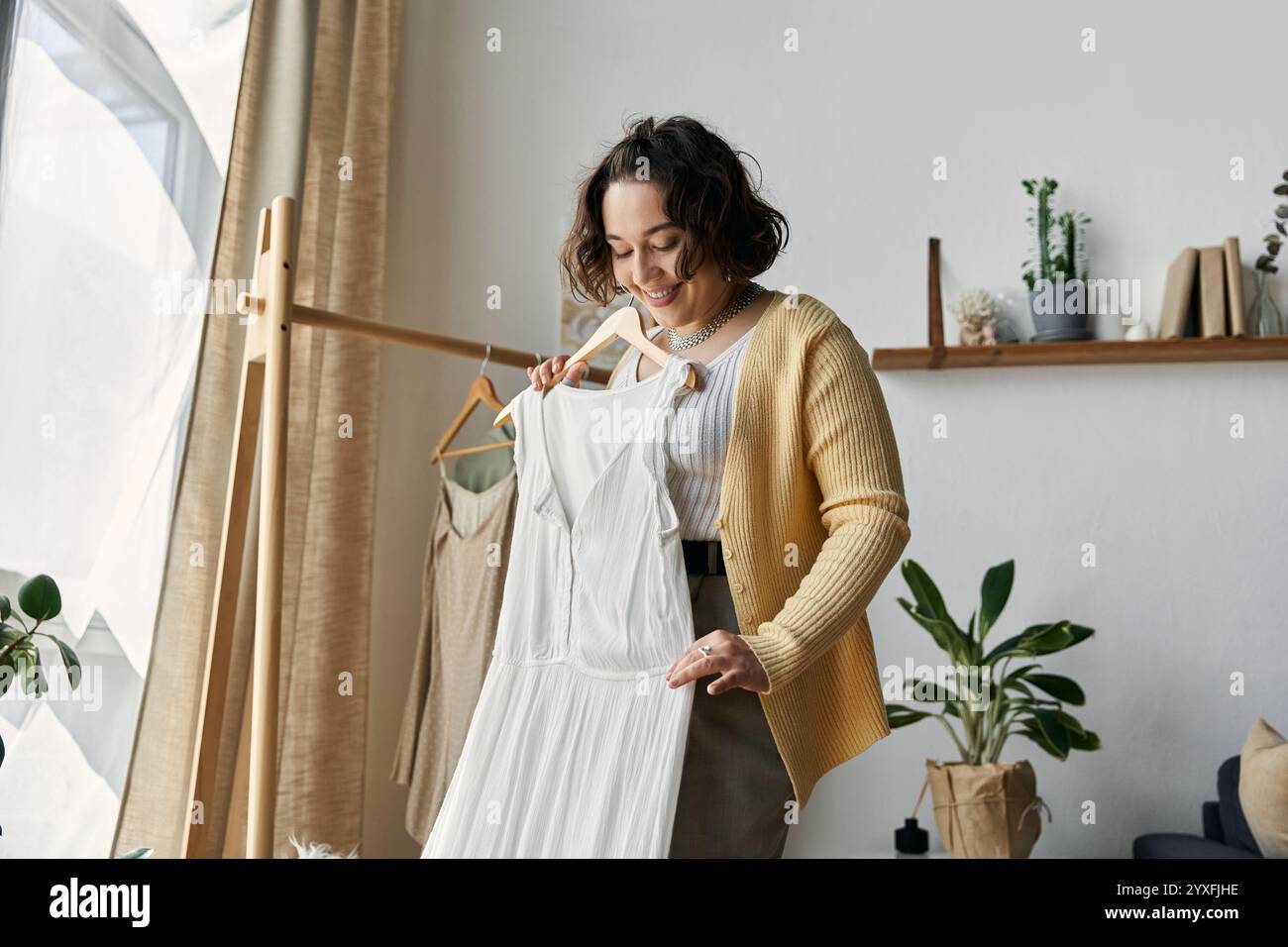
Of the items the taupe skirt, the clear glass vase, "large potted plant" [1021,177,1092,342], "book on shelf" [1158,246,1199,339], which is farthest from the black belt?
the clear glass vase

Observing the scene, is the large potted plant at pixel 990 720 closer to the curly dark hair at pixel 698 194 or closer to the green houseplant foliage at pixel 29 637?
the curly dark hair at pixel 698 194

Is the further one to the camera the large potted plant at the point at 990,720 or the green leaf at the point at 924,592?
the green leaf at the point at 924,592

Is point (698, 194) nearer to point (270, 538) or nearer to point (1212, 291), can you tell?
point (270, 538)

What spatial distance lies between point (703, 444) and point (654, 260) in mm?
211

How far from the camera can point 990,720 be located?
2279 mm

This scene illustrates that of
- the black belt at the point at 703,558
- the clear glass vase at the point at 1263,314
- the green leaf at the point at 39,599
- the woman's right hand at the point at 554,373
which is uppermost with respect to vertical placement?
the clear glass vase at the point at 1263,314

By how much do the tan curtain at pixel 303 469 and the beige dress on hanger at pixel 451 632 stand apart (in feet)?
0.48

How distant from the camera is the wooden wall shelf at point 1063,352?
2.49 meters

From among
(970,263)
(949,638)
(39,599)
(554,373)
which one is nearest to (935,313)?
(970,263)

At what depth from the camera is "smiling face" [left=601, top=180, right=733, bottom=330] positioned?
112 cm

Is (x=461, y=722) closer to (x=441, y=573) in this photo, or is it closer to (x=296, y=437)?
(x=441, y=573)

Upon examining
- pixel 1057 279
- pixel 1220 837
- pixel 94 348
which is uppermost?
pixel 1057 279

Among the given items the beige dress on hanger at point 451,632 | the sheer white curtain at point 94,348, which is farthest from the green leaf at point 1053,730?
the sheer white curtain at point 94,348

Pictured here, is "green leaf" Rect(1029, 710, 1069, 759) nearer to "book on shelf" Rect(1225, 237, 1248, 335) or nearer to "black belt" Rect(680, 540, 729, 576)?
"book on shelf" Rect(1225, 237, 1248, 335)
